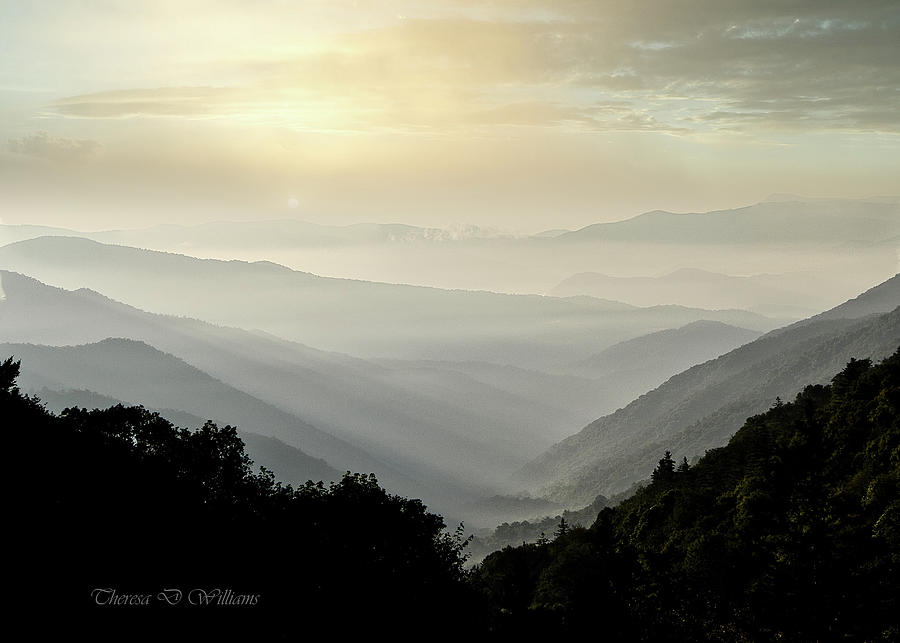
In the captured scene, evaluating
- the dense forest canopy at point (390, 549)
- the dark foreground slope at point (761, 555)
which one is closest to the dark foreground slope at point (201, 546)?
the dense forest canopy at point (390, 549)

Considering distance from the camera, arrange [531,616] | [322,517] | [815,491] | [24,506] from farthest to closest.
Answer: [815,491] → [322,517] → [531,616] → [24,506]

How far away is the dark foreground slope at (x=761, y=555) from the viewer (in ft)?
141

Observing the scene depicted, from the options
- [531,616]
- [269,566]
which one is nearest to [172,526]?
[269,566]

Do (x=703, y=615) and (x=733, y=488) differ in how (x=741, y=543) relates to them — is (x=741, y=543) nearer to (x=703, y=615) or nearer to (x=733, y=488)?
(x=703, y=615)

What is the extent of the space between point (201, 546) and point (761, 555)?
38.3m

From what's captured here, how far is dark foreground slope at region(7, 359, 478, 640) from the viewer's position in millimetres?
36125

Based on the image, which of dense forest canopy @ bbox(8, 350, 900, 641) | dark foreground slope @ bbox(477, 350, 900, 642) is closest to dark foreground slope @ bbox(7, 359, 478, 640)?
dense forest canopy @ bbox(8, 350, 900, 641)

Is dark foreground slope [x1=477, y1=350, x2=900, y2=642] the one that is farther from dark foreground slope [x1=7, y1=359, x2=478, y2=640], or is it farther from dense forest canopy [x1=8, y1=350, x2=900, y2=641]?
dark foreground slope [x1=7, y1=359, x2=478, y2=640]

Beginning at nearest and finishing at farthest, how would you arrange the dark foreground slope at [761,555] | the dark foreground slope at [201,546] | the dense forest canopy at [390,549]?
the dark foreground slope at [201,546]
the dense forest canopy at [390,549]
the dark foreground slope at [761,555]

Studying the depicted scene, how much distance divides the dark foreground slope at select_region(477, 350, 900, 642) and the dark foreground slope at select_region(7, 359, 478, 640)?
923cm

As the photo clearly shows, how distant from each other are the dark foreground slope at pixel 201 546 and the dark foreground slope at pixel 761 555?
923 centimetres

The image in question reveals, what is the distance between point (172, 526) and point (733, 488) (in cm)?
5326

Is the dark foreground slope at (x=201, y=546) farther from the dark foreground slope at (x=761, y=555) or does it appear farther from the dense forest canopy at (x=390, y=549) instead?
the dark foreground slope at (x=761, y=555)

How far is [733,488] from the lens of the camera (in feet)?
234
